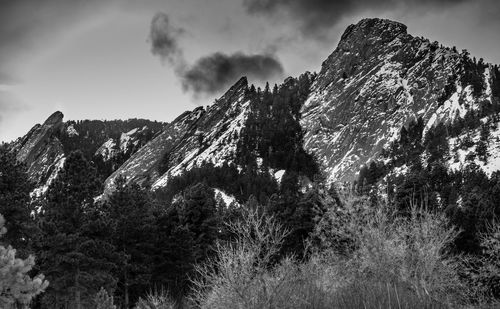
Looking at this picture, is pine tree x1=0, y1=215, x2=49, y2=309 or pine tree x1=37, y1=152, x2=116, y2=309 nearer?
pine tree x1=0, y1=215, x2=49, y2=309

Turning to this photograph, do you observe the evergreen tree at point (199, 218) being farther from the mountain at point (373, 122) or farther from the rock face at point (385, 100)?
the rock face at point (385, 100)

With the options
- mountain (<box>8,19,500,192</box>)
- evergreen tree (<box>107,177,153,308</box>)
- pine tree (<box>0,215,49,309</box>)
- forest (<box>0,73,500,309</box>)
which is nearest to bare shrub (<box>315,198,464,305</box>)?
forest (<box>0,73,500,309</box>)

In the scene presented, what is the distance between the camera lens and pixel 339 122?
177750 millimetres

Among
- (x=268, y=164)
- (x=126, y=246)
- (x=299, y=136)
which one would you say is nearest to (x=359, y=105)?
(x=299, y=136)

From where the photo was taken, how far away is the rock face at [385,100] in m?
153

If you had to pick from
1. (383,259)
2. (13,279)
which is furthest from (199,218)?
(383,259)

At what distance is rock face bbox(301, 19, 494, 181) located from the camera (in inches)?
6014

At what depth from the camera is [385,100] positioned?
170 meters

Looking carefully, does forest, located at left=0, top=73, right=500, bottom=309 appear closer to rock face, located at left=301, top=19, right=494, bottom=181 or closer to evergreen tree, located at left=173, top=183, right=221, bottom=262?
evergreen tree, located at left=173, top=183, right=221, bottom=262

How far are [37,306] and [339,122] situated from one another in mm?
159447

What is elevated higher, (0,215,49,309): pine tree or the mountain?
the mountain

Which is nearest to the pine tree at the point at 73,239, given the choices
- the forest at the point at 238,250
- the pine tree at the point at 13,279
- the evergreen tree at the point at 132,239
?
the forest at the point at 238,250

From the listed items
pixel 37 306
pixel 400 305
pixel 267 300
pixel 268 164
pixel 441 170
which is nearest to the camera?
pixel 400 305

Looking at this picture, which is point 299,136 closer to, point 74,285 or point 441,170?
point 441,170
